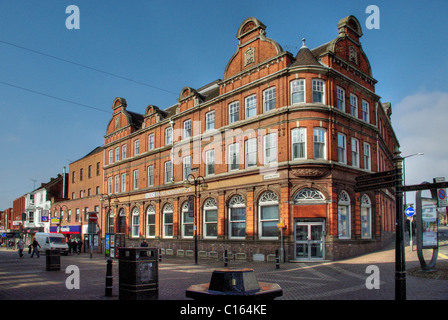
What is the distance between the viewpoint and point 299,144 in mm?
26078

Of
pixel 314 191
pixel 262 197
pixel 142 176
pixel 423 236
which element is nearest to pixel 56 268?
pixel 262 197

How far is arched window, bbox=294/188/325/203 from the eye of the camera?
2562cm

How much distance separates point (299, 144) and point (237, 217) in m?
7.34

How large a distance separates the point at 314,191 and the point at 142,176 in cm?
2129

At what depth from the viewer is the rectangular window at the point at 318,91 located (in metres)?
26.4

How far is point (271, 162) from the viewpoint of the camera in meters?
27.3

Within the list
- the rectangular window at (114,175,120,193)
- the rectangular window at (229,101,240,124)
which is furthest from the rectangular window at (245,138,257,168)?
the rectangular window at (114,175,120,193)

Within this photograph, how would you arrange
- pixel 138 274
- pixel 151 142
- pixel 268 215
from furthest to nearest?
pixel 151 142
pixel 268 215
pixel 138 274

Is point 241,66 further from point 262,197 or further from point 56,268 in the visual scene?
point 56,268

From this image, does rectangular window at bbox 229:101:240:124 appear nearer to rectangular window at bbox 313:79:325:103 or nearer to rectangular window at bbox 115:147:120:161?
rectangular window at bbox 313:79:325:103

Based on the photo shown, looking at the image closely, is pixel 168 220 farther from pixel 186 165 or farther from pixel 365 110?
pixel 365 110

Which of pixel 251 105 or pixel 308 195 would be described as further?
pixel 251 105

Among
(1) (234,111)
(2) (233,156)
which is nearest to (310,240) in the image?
(2) (233,156)

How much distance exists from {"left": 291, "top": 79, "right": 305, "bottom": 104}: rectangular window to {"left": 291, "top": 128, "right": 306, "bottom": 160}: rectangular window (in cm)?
194
